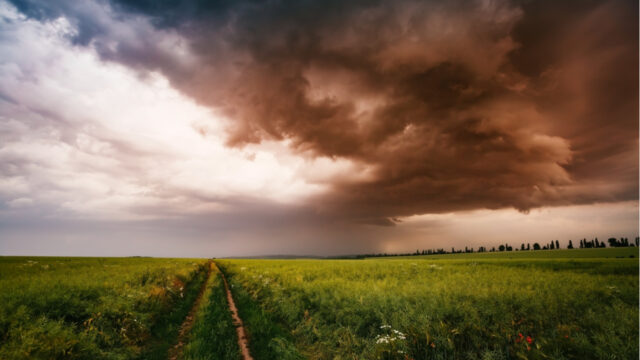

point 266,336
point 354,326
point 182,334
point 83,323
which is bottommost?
point 182,334

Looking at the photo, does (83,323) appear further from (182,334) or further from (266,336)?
(266,336)

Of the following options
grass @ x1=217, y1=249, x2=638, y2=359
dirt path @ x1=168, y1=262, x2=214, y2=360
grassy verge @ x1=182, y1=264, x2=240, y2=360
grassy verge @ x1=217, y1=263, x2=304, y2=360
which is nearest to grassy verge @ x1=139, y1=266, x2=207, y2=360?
dirt path @ x1=168, y1=262, x2=214, y2=360

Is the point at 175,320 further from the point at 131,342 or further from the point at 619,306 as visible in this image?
the point at 619,306

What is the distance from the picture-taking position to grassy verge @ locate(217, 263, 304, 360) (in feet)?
29.5

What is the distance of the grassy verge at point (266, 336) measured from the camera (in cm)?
900

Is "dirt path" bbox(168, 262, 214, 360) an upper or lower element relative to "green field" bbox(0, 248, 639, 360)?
lower

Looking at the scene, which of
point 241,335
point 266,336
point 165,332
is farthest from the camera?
point 165,332

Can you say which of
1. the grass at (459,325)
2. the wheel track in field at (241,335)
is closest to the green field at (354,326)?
the grass at (459,325)

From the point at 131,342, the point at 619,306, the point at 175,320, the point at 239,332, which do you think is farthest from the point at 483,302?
the point at 175,320

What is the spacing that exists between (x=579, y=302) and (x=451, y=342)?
626 centimetres

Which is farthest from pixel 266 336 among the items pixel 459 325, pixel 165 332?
pixel 459 325

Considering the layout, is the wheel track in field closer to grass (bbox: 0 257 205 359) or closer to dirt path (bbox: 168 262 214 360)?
dirt path (bbox: 168 262 214 360)

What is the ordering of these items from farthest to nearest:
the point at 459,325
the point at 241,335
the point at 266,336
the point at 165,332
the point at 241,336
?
the point at 165,332
the point at 241,335
the point at 241,336
the point at 266,336
the point at 459,325

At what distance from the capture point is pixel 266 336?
35.4 feet
